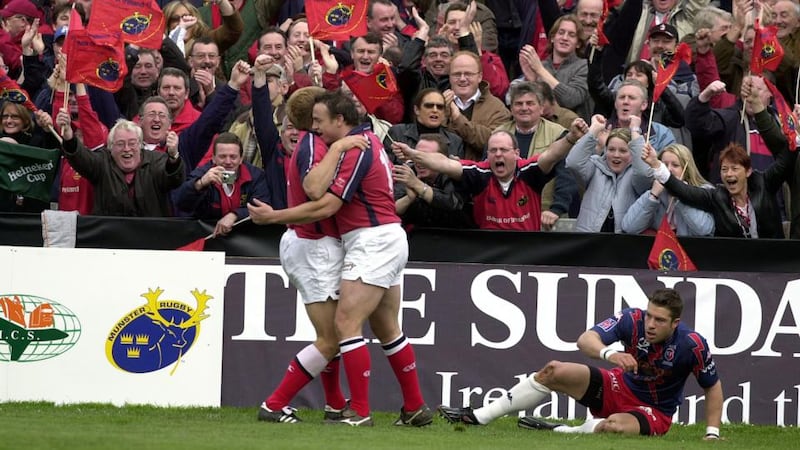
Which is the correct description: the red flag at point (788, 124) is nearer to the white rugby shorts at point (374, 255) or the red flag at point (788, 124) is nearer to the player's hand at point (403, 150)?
the player's hand at point (403, 150)

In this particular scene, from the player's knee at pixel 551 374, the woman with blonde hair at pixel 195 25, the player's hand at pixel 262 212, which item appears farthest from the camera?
the woman with blonde hair at pixel 195 25

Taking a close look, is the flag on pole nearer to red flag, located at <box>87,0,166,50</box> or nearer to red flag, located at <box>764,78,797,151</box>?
red flag, located at <box>87,0,166,50</box>

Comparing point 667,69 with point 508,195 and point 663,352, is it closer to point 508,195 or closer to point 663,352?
point 508,195

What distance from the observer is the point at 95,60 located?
12922 millimetres

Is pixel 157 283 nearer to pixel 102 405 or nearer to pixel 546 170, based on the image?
pixel 102 405

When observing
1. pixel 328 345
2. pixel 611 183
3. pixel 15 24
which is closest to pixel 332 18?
pixel 611 183

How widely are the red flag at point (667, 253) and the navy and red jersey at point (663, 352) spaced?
Answer: 2.05 meters

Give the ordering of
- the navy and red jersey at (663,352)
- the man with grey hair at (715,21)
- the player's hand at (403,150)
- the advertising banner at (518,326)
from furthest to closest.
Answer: the man with grey hair at (715,21) < the player's hand at (403,150) < the advertising banner at (518,326) < the navy and red jersey at (663,352)

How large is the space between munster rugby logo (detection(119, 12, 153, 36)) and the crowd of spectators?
0.58m

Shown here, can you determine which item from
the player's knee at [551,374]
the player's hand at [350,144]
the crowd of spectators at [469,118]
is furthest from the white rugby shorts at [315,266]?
the crowd of spectators at [469,118]

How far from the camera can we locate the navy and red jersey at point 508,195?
12336 millimetres

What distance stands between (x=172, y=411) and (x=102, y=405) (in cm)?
64

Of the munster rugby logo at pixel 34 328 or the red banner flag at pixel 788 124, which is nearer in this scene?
the munster rugby logo at pixel 34 328

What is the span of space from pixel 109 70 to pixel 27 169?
1154 mm
